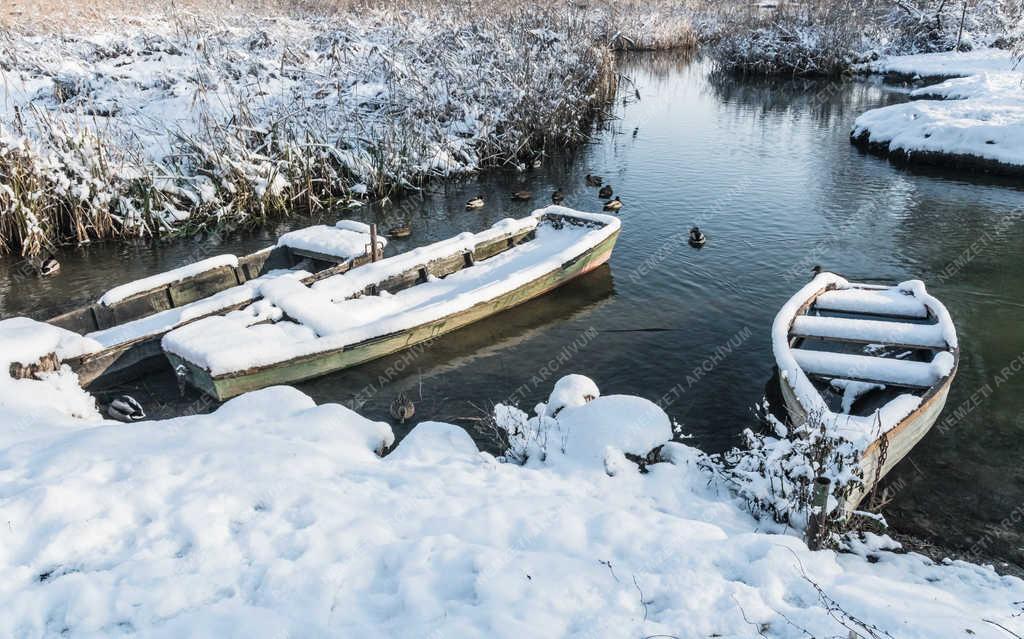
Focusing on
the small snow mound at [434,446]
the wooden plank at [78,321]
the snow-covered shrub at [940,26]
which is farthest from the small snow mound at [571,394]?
the snow-covered shrub at [940,26]

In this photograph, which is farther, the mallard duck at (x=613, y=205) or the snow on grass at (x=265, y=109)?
the mallard duck at (x=613, y=205)

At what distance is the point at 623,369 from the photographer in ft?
31.2

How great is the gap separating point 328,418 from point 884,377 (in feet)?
20.0

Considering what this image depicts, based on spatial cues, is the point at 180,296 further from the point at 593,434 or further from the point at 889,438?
the point at 889,438

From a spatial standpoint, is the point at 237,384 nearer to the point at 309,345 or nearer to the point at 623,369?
the point at 309,345

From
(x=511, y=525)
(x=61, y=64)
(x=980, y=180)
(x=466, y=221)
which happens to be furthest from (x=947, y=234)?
(x=61, y=64)

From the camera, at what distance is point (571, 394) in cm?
721

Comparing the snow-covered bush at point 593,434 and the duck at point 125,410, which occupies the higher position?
the snow-covered bush at point 593,434

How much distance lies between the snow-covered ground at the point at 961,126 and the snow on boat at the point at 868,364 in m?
11.4

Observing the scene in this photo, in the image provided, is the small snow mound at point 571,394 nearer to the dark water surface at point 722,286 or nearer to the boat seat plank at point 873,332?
the dark water surface at point 722,286

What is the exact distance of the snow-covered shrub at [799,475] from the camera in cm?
530

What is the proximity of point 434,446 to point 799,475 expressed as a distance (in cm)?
322

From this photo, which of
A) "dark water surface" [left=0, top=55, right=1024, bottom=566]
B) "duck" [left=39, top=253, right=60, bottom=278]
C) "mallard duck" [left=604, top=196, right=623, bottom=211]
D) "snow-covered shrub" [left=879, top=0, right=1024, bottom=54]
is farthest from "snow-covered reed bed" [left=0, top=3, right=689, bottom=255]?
"snow-covered shrub" [left=879, top=0, right=1024, bottom=54]

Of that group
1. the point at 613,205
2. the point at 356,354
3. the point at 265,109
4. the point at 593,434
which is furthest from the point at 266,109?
the point at 593,434
